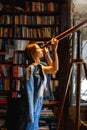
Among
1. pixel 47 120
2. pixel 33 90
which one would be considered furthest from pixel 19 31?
pixel 33 90

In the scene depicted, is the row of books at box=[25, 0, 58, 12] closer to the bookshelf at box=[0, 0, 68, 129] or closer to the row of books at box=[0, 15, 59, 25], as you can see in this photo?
the bookshelf at box=[0, 0, 68, 129]

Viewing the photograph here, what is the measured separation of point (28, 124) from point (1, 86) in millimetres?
2220

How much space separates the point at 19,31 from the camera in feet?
13.7

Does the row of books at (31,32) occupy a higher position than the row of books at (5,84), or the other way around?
the row of books at (31,32)

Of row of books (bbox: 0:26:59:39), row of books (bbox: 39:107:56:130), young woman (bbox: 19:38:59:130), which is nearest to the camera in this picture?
young woman (bbox: 19:38:59:130)

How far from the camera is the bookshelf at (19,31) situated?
4.14 m

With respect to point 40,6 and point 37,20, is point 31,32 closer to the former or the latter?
point 37,20

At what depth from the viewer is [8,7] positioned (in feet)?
13.6

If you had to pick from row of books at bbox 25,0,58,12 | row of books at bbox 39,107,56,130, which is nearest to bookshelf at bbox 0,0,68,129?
row of books at bbox 25,0,58,12

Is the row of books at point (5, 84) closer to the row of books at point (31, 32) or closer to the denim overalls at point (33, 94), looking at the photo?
the row of books at point (31, 32)

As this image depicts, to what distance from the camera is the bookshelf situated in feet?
13.6

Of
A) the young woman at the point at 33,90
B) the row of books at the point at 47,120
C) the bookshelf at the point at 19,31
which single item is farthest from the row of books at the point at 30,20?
the young woman at the point at 33,90

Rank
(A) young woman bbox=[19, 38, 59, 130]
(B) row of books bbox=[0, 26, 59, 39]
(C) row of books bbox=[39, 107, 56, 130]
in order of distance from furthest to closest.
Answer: (B) row of books bbox=[0, 26, 59, 39]
(C) row of books bbox=[39, 107, 56, 130]
(A) young woman bbox=[19, 38, 59, 130]

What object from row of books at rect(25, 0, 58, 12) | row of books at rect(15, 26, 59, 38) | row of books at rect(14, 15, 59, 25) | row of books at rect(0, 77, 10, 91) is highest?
row of books at rect(25, 0, 58, 12)
